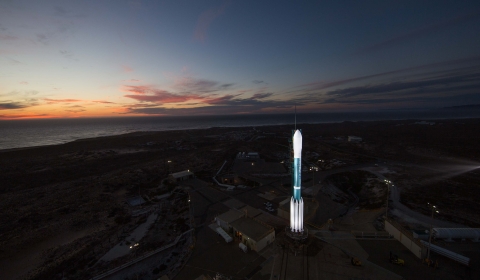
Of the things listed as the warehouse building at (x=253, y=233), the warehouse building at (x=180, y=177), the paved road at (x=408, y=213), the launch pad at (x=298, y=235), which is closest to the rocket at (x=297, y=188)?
the launch pad at (x=298, y=235)

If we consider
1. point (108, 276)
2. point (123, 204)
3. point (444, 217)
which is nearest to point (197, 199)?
point (123, 204)

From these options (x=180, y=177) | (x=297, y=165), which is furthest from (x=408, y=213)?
(x=180, y=177)

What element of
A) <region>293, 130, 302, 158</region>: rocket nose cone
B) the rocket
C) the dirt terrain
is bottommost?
the dirt terrain

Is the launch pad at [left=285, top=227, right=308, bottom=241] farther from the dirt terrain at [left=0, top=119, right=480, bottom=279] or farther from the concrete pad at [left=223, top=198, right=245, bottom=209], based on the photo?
the dirt terrain at [left=0, top=119, right=480, bottom=279]

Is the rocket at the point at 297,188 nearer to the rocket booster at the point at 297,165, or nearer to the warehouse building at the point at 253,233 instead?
the rocket booster at the point at 297,165

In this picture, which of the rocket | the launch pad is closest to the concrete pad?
the launch pad

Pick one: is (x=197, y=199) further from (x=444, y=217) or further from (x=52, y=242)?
(x=444, y=217)

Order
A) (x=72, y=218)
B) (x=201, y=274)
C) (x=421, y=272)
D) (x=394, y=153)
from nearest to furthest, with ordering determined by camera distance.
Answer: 1. (x=421, y=272)
2. (x=201, y=274)
3. (x=72, y=218)
4. (x=394, y=153)

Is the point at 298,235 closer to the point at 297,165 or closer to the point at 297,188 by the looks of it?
the point at 297,188

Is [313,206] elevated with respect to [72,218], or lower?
elevated
